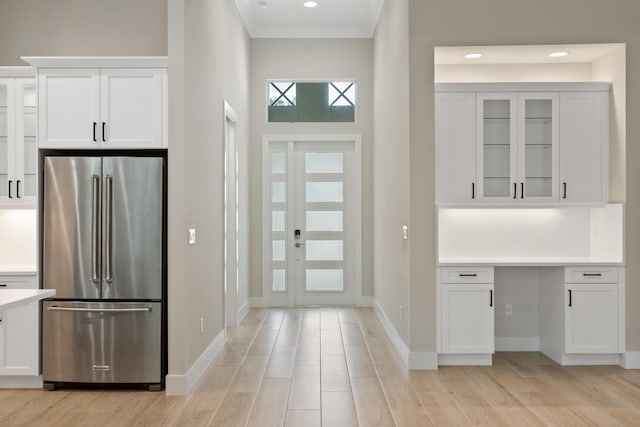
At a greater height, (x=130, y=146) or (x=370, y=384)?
(x=130, y=146)

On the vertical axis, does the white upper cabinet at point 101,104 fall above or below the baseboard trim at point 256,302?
above

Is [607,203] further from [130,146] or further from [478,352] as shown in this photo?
[130,146]

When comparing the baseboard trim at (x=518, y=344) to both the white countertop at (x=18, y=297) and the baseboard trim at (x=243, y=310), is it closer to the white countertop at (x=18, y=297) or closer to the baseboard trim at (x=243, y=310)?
the baseboard trim at (x=243, y=310)

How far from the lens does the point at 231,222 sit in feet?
20.9

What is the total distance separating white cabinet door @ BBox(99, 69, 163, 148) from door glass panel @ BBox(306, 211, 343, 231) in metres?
3.88

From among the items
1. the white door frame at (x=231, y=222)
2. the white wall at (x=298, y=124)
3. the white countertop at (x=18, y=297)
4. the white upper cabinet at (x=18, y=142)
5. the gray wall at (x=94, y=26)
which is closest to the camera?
the white countertop at (x=18, y=297)

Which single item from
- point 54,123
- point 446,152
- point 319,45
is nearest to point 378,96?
point 319,45

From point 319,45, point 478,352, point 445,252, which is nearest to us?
point 478,352

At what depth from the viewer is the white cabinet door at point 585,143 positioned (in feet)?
16.2

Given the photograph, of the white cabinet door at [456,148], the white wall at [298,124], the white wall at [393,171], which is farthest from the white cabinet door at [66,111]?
the white wall at [298,124]

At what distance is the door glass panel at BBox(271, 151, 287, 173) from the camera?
7.82m

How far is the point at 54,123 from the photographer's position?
165 inches

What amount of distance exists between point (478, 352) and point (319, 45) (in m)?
4.81

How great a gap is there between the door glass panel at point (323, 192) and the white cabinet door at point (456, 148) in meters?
3.07
